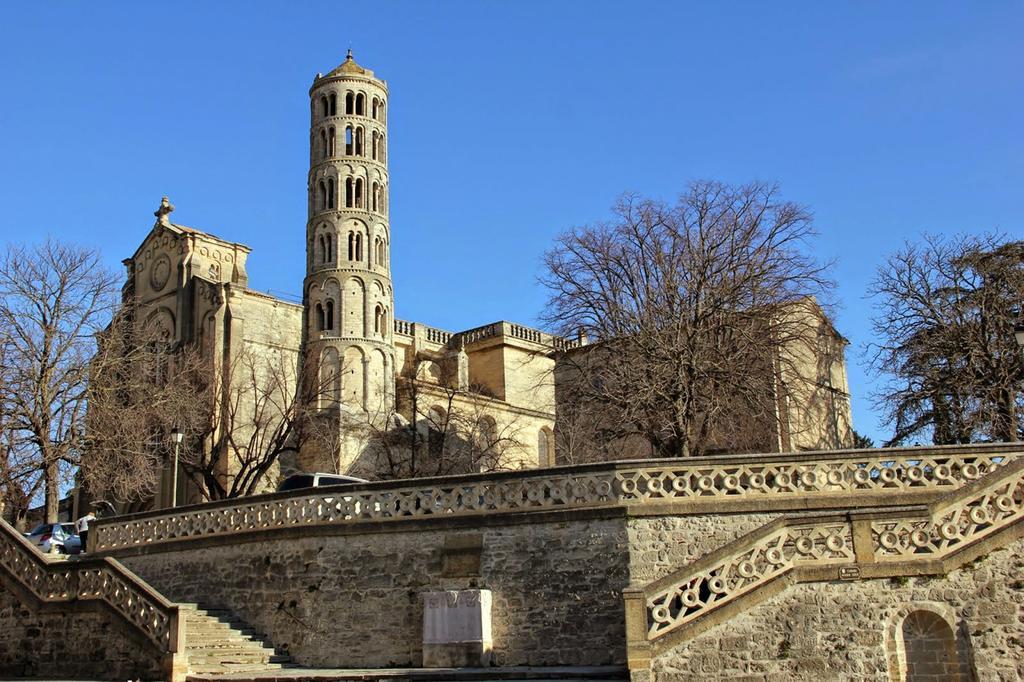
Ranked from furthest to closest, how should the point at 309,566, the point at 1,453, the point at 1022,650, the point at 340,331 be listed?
the point at 340,331 → the point at 1,453 → the point at 309,566 → the point at 1022,650

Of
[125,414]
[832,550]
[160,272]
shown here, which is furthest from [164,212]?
[832,550]

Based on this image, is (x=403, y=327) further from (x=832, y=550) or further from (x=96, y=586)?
(x=832, y=550)

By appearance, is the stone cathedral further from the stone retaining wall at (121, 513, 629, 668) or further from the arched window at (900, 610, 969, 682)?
the arched window at (900, 610, 969, 682)

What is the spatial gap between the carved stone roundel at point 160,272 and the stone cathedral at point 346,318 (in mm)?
87

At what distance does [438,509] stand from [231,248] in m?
41.8

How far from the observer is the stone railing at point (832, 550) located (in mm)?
14406

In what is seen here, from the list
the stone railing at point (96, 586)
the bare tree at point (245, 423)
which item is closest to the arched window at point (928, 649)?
the stone railing at point (96, 586)

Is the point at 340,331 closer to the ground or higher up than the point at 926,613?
higher up

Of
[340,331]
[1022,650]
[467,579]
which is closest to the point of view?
[1022,650]

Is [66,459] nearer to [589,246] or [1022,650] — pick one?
[589,246]

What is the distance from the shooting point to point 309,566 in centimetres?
2011

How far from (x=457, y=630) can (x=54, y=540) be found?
17.5 m

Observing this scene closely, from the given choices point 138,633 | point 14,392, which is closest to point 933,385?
point 138,633

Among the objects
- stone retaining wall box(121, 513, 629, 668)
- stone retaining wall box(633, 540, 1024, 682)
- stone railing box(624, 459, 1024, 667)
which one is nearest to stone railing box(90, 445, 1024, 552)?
stone retaining wall box(121, 513, 629, 668)
